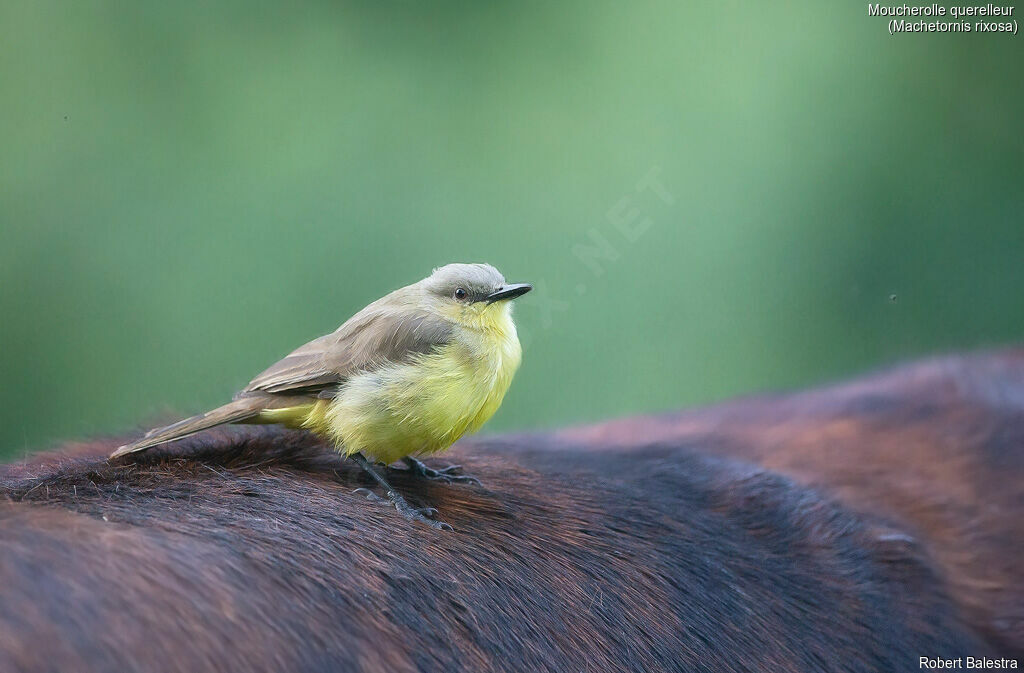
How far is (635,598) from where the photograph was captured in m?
1.57

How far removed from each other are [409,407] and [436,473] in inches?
6.6

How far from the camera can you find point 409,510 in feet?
4.97

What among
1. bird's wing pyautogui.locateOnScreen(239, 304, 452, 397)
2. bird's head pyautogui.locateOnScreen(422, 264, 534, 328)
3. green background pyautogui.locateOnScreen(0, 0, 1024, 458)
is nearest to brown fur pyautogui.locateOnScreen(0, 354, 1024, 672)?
bird's wing pyautogui.locateOnScreen(239, 304, 452, 397)

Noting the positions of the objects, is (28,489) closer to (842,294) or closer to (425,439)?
(425,439)

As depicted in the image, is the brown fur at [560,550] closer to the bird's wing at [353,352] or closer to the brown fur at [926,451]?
the brown fur at [926,451]

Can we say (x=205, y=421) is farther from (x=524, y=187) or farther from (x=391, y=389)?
(x=524, y=187)

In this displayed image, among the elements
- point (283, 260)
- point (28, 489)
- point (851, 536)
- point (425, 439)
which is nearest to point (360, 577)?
→ point (425, 439)

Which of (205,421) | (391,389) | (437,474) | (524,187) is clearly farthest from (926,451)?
(524,187)

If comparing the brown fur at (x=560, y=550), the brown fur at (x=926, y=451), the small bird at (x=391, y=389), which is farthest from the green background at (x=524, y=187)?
the small bird at (x=391, y=389)

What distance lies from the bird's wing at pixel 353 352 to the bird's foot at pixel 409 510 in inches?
8.0

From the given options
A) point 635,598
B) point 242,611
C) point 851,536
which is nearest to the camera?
point 242,611

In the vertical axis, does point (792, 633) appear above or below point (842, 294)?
below

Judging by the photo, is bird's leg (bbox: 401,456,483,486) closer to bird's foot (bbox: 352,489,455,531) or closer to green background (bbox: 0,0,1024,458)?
bird's foot (bbox: 352,489,455,531)

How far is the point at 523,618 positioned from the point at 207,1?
9.43 feet
